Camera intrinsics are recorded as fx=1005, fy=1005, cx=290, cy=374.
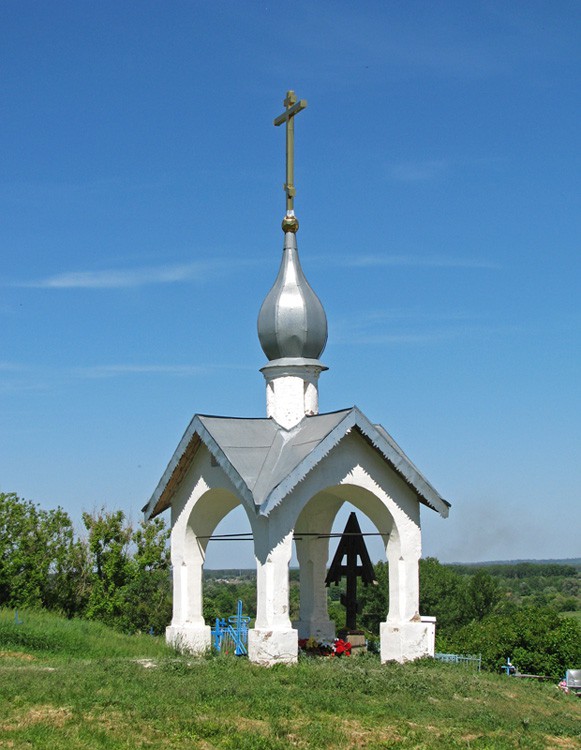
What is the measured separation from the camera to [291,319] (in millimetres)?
18172

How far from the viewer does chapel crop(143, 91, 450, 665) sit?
16.1 m

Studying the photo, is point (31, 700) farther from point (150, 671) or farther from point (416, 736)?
point (416, 736)

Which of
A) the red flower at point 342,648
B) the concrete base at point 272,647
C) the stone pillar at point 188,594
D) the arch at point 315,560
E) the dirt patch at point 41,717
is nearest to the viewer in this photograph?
the dirt patch at point 41,717

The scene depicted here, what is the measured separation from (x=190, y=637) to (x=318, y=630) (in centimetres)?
270

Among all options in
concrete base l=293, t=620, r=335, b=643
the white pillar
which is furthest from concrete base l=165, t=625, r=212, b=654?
the white pillar

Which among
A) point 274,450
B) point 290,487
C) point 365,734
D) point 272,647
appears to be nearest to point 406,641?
point 272,647

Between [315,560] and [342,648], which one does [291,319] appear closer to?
[315,560]

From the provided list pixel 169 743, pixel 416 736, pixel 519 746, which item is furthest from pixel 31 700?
pixel 519 746

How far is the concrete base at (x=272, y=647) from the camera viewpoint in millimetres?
15797

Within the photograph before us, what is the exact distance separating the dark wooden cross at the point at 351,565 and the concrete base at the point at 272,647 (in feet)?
10.5

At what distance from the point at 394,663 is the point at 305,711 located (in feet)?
13.4

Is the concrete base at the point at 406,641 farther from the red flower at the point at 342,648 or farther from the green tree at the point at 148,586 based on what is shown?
the green tree at the point at 148,586

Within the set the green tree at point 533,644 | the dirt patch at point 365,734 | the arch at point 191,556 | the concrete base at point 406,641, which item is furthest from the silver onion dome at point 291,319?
the green tree at point 533,644

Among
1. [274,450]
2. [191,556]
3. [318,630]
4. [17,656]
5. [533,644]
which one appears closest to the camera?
[17,656]
